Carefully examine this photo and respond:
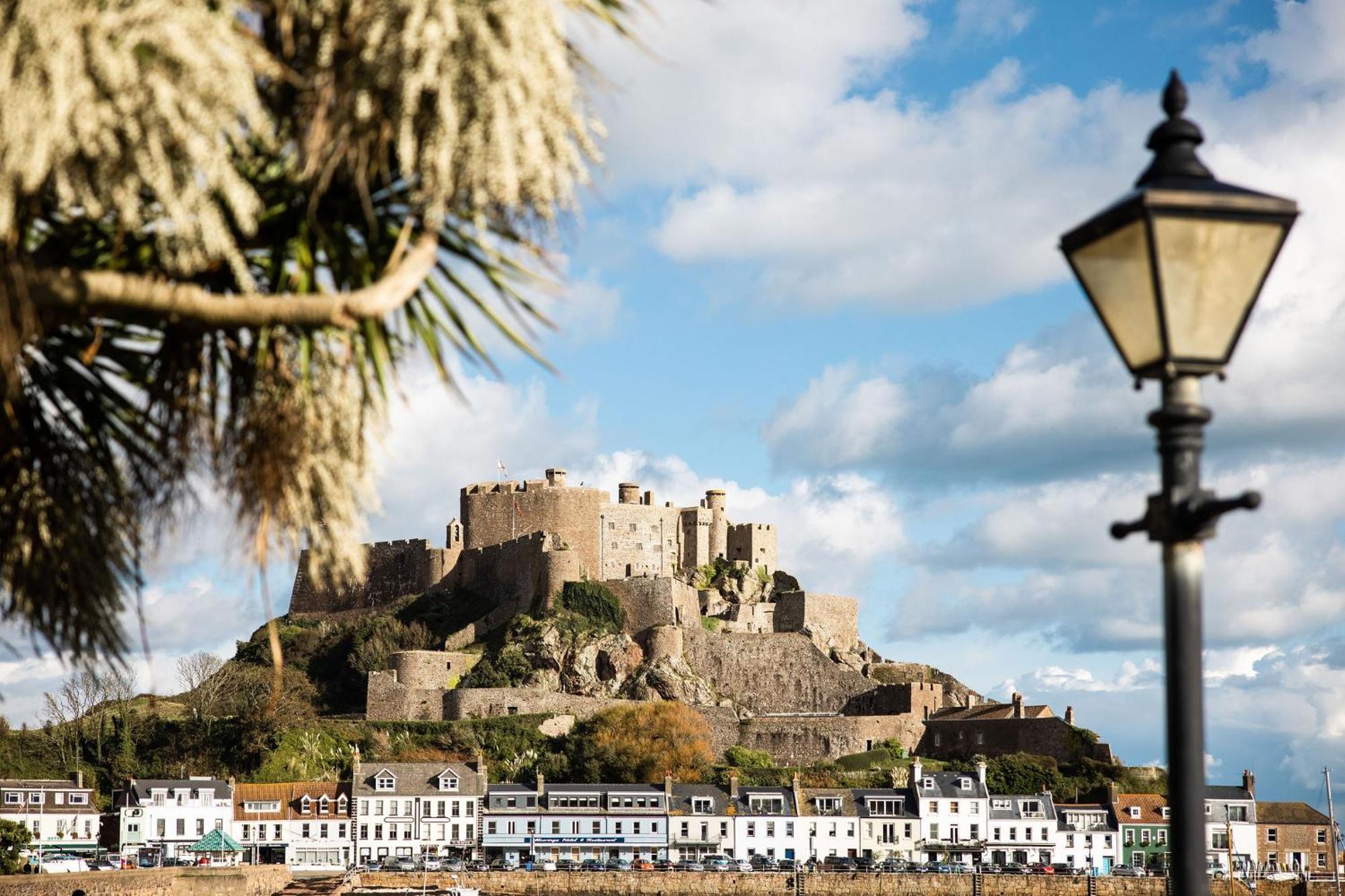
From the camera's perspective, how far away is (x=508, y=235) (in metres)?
5.21

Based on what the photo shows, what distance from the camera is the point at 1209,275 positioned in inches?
143

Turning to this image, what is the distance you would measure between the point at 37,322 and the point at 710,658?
74.9 meters

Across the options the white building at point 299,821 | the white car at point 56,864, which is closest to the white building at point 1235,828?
the white building at point 299,821

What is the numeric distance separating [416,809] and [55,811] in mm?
13167

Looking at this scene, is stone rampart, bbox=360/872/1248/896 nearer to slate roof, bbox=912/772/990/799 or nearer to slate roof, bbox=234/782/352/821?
slate roof, bbox=912/772/990/799

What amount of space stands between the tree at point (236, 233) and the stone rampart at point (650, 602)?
72.8 meters

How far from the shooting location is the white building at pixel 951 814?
6594cm

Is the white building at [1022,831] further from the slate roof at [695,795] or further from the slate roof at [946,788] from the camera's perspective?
the slate roof at [695,795]

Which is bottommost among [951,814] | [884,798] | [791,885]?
[791,885]

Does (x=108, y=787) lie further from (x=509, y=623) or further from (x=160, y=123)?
(x=160, y=123)

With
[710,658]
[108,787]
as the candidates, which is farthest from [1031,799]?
[108,787]

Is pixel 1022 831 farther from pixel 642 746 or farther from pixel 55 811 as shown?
pixel 55 811

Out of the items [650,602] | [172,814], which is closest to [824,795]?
[650,602]

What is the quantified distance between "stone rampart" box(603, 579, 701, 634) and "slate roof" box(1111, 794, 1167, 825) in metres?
21.8
